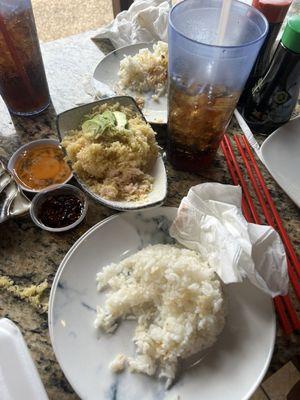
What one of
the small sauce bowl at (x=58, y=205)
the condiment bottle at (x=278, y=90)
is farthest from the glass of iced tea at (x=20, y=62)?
the condiment bottle at (x=278, y=90)

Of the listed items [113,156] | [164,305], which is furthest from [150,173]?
[164,305]

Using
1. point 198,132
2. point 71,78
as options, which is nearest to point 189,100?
point 198,132

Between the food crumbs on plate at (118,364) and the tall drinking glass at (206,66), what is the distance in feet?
1.61

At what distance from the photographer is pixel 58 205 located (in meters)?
0.79

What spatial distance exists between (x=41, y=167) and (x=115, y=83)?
1.16ft

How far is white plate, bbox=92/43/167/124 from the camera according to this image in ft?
3.16

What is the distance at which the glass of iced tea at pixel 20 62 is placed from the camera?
0.82 meters

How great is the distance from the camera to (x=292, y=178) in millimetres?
869

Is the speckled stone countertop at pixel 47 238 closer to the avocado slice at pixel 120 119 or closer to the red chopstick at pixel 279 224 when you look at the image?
the red chopstick at pixel 279 224

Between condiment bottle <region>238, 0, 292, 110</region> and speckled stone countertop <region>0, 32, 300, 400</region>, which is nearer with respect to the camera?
speckled stone countertop <region>0, 32, 300, 400</region>

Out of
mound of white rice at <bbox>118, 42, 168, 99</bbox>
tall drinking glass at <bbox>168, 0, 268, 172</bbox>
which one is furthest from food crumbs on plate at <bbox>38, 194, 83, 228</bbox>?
mound of white rice at <bbox>118, 42, 168, 99</bbox>

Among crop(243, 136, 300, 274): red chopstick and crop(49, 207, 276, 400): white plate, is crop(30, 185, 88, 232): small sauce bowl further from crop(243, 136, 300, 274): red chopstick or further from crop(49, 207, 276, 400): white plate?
crop(243, 136, 300, 274): red chopstick

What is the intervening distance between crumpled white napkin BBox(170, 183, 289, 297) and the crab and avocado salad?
0.40ft

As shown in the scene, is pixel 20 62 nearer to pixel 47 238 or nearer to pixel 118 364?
pixel 47 238
